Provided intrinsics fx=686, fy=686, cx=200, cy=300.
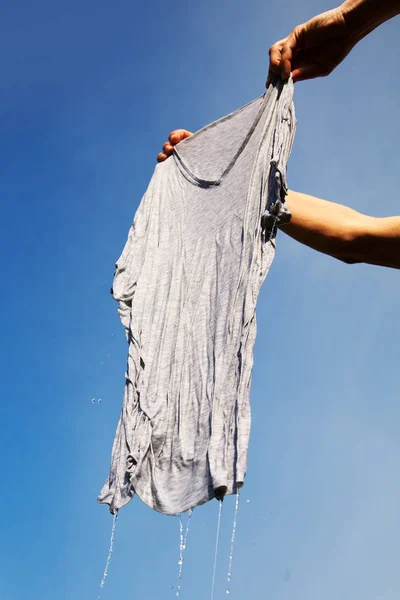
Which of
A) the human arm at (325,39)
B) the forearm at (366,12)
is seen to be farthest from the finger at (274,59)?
the forearm at (366,12)

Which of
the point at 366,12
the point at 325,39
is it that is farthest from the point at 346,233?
the point at 366,12

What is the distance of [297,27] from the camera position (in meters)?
3.84

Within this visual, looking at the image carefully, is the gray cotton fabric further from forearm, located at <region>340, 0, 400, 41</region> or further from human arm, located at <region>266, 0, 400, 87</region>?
forearm, located at <region>340, 0, 400, 41</region>

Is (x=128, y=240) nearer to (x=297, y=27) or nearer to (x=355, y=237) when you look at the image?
(x=355, y=237)

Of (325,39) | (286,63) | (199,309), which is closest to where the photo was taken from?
(199,309)

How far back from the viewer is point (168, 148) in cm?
459

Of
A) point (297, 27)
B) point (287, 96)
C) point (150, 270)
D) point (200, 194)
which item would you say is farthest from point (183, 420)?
point (297, 27)

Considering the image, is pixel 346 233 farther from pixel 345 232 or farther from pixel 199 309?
pixel 199 309

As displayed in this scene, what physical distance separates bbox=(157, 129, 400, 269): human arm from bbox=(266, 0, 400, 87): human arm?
745 mm

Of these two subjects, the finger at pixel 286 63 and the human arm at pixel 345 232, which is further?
the human arm at pixel 345 232

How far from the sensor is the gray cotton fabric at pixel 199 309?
2738 millimetres

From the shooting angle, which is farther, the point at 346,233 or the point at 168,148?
the point at 168,148

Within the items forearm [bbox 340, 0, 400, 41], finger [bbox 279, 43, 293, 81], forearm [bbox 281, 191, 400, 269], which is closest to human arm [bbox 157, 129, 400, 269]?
forearm [bbox 281, 191, 400, 269]

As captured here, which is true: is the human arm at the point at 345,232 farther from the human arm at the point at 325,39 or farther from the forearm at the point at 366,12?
the forearm at the point at 366,12
